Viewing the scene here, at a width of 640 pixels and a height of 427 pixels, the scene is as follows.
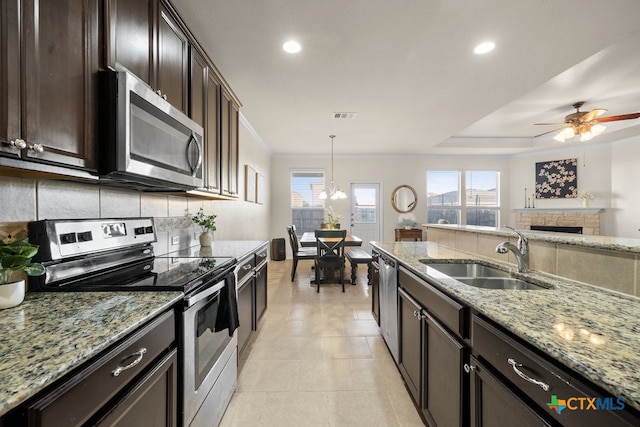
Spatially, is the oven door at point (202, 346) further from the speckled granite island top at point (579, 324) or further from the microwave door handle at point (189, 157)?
the speckled granite island top at point (579, 324)

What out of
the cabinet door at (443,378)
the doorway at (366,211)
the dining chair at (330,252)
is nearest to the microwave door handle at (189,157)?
the cabinet door at (443,378)

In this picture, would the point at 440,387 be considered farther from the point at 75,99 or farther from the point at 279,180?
the point at 279,180

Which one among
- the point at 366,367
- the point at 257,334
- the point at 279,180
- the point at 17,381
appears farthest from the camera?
the point at 279,180

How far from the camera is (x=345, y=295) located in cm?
390

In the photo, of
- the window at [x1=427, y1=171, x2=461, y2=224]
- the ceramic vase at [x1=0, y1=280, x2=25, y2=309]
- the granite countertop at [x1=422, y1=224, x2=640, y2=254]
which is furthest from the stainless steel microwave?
the window at [x1=427, y1=171, x2=461, y2=224]

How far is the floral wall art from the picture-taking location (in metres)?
6.06

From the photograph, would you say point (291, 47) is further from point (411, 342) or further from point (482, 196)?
point (482, 196)

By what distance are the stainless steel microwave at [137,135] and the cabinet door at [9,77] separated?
0.30 m

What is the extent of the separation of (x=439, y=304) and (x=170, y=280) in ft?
4.03

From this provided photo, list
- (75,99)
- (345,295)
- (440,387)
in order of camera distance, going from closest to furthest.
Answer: (75,99) → (440,387) → (345,295)

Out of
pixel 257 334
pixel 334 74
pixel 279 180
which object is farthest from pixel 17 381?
pixel 279 180

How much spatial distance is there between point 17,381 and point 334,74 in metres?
2.91

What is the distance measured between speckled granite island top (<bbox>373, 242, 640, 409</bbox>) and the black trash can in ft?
17.7

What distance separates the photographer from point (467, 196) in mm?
7098
